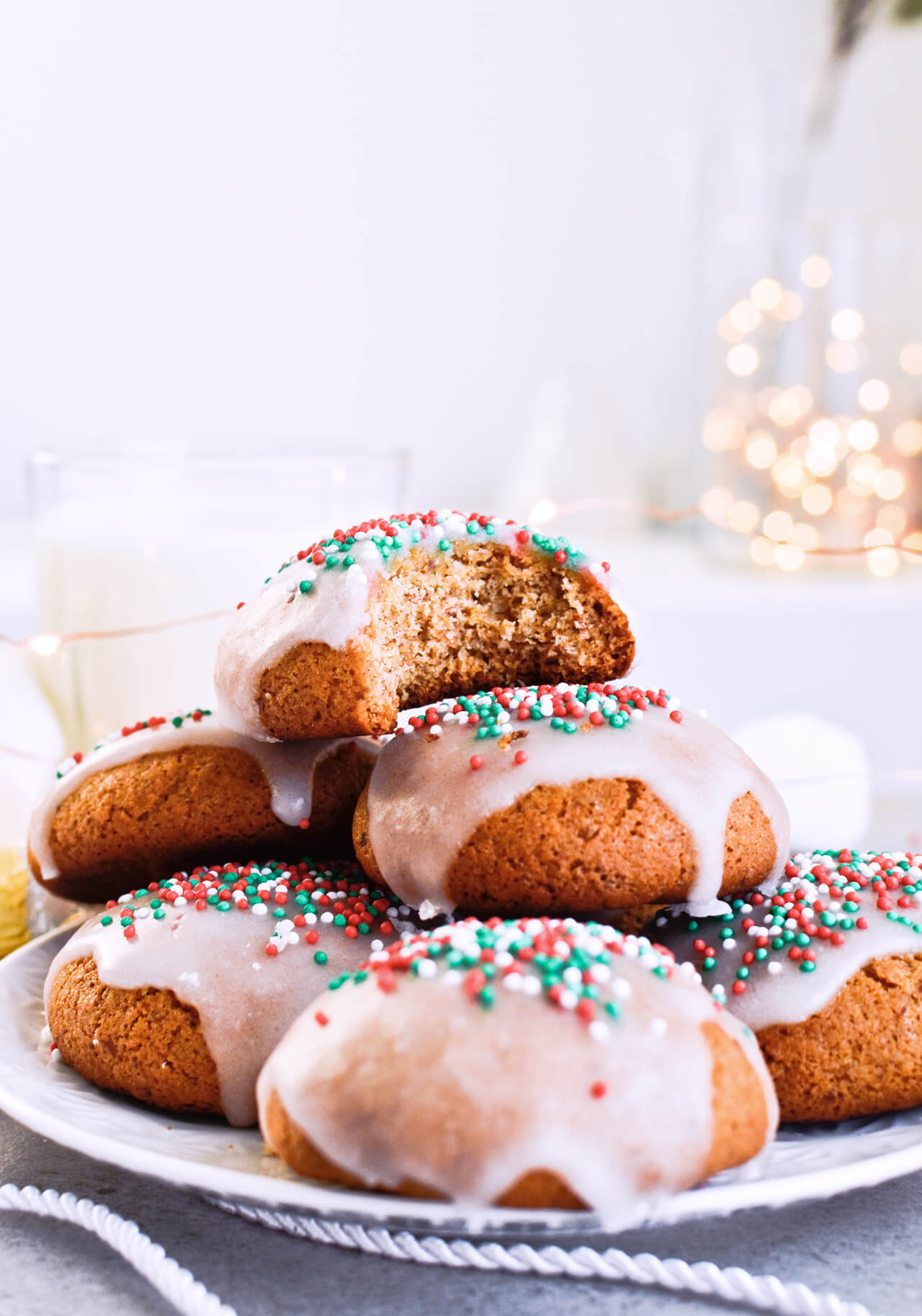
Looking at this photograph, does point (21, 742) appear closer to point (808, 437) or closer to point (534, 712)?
point (534, 712)

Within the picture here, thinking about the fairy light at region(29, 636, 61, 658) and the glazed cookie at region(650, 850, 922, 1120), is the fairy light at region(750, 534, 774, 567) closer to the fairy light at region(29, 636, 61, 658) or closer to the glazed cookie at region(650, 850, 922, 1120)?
the fairy light at region(29, 636, 61, 658)

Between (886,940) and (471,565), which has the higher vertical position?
(471,565)

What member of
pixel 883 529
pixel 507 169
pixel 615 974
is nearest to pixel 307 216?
pixel 507 169

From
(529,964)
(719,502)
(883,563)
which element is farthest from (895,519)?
(529,964)

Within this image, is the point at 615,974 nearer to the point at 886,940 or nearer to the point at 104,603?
the point at 886,940

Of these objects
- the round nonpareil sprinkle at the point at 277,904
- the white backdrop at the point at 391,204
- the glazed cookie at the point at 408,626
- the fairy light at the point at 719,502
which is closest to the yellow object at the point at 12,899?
the round nonpareil sprinkle at the point at 277,904

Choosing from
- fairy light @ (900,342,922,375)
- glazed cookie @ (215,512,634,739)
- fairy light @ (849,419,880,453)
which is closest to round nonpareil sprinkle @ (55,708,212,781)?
glazed cookie @ (215,512,634,739)
